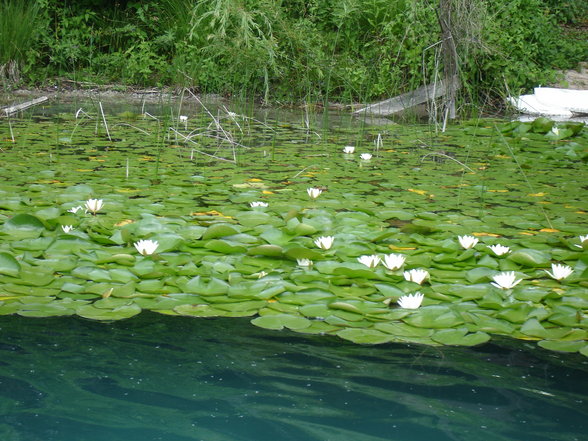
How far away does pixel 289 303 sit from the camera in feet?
6.64

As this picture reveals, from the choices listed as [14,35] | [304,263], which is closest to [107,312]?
[304,263]

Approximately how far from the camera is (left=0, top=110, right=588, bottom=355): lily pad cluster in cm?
194

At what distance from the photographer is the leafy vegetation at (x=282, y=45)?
20.5ft

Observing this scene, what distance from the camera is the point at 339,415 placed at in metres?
1.47

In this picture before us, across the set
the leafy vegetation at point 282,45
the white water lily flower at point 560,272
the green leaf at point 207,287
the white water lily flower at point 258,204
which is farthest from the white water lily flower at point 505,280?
the leafy vegetation at point 282,45

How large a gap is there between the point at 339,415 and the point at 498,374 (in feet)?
1.45

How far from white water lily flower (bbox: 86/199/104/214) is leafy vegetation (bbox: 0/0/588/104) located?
3.17 metres

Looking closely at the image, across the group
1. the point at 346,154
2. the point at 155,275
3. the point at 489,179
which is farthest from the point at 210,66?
the point at 155,275

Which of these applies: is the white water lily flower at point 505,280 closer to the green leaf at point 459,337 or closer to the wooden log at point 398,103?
the green leaf at point 459,337

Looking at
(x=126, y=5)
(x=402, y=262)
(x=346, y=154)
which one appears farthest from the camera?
(x=126, y=5)

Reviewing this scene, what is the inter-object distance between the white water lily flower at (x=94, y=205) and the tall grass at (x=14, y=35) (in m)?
4.15

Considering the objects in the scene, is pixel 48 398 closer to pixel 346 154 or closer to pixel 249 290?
pixel 249 290

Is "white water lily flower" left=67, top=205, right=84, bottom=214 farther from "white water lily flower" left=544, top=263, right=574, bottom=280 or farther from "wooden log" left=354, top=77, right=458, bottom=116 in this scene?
"wooden log" left=354, top=77, right=458, bottom=116

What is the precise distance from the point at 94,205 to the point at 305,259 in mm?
909
